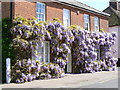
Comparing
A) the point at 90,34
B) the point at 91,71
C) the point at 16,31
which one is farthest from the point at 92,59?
the point at 16,31

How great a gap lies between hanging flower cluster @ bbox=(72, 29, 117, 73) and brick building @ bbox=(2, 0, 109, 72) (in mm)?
1097

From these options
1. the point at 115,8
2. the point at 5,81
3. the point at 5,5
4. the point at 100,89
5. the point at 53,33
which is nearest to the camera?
the point at 100,89

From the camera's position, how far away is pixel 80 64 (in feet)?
58.8

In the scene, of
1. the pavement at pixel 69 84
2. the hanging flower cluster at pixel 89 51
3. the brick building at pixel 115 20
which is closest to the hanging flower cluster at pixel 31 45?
the pavement at pixel 69 84

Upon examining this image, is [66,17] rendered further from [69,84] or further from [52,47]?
[69,84]

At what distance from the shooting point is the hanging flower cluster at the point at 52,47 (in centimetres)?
1312


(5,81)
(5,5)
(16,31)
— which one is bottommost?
(5,81)

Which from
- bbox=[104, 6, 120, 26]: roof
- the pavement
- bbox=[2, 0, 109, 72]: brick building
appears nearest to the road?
the pavement

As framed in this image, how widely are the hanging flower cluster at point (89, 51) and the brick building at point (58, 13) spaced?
1.10 metres

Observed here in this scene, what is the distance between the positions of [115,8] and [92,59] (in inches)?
716

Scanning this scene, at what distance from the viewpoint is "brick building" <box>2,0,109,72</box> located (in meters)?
14.0

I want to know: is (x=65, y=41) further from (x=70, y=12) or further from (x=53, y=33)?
(x=70, y=12)

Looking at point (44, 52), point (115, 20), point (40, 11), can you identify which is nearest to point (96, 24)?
point (40, 11)

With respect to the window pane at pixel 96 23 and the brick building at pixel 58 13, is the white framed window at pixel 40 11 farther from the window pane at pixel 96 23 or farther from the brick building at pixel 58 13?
the window pane at pixel 96 23
